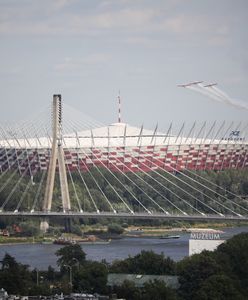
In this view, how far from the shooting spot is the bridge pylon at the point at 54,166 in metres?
44.0

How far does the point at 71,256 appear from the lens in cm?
3275

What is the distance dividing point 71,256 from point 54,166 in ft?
39.1

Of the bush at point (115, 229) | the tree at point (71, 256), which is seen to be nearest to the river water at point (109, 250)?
the tree at point (71, 256)

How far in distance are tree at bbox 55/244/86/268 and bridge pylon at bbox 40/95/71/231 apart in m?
9.76

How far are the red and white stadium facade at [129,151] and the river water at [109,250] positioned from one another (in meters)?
10.9

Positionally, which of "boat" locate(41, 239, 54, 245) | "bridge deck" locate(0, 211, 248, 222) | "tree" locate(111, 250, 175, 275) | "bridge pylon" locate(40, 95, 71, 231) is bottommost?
"tree" locate(111, 250, 175, 275)

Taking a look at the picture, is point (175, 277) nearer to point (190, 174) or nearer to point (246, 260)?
point (246, 260)

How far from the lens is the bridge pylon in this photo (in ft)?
144

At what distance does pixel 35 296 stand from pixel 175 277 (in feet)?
10.6

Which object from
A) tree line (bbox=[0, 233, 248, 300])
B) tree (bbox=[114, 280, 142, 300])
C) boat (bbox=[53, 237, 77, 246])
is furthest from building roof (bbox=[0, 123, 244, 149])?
tree (bbox=[114, 280, 142, 300])

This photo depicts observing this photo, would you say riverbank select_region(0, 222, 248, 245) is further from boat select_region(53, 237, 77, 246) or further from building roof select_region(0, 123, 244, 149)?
building roof select_region(0, 123, 244, 149)

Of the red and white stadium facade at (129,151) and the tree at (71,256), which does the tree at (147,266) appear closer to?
the tree at (71,256)

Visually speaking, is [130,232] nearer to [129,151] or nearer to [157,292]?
[129,151]

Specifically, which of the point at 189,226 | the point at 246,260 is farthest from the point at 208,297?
the point at 189,226
